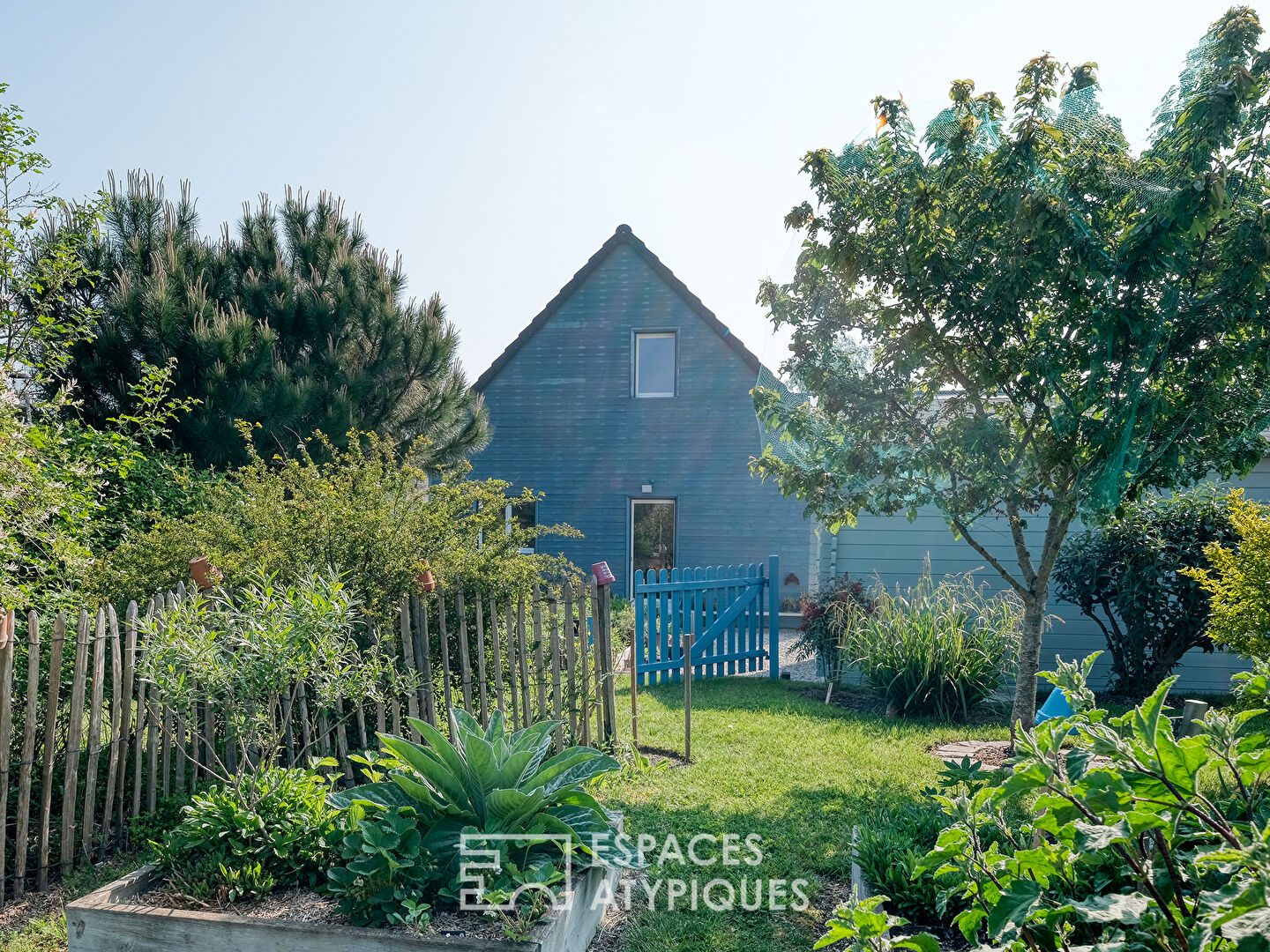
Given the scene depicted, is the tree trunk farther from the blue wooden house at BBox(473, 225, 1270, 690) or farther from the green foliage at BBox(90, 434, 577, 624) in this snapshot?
the blue wooden house at BBox(473, 225, 1270, 690)

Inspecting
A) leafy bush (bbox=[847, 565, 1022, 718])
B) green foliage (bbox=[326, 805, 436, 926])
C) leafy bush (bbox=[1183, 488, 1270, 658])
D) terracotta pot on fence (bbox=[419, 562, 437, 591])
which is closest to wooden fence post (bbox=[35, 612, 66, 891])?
green foliage (bbox=[326, 805, 436, 926])

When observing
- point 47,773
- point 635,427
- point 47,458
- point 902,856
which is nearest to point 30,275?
point 47,458

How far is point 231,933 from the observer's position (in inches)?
103

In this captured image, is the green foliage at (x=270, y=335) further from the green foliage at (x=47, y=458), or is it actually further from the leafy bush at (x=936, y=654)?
the leafy bush at (x=936, y=654)

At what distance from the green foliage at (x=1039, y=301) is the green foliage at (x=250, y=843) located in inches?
161

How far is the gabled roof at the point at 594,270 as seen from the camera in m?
13.8

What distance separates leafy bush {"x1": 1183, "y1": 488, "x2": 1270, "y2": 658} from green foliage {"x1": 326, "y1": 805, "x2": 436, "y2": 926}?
4283 millimetres

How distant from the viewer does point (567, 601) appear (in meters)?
5.00

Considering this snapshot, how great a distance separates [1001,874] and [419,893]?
1884 mm

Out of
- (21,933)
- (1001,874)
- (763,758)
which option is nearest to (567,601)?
(763,758)

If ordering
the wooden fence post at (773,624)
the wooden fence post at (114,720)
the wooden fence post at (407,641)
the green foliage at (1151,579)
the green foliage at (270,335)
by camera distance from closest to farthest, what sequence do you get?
the wooden fence post at (114,720)
the wooden fence post at (407,641)
the green foliage at (1151,579)
the green foliage at (270,335)
the wooden fence post at (773,624)

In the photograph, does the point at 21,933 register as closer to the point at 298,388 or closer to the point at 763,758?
the point at 763,758

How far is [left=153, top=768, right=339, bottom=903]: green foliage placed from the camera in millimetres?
2816

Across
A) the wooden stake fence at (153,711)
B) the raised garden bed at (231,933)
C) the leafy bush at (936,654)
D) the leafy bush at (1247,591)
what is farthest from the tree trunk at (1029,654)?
the raised garden bed at (231,933)
